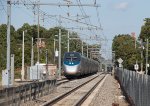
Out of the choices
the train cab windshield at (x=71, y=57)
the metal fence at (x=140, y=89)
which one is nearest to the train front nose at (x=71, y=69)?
the train cab windshield at (x=71, y=57)

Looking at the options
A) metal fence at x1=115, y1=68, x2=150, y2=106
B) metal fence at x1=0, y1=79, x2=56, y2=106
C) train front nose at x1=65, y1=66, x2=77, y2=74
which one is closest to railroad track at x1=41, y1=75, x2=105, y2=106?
metal fence at x1=0, y1=79, x2=56, y2=106

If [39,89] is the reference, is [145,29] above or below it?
above

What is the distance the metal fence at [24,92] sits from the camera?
18266mm

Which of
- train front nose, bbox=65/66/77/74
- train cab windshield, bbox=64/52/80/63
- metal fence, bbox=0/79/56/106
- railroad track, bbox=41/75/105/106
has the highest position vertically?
train cab windshield, bbox=64/52/80/63

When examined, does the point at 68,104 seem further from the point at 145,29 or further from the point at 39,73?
the point at 145,29

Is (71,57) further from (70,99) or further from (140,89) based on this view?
(140,89)

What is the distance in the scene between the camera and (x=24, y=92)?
934 inches

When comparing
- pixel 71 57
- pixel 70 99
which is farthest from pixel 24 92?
pixel 71 57

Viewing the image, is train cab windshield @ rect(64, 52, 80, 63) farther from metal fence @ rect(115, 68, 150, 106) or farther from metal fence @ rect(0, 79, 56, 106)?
metal fence @ rect(115, 68, 150, 106)

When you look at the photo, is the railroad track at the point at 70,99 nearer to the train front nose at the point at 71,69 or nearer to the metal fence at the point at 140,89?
the metal fence at the point at 140,89

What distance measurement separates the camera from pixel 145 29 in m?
110

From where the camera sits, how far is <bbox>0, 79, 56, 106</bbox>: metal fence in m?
18.3

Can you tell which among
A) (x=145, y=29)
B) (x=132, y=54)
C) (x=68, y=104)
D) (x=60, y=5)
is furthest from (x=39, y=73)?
(x=145, y=29)

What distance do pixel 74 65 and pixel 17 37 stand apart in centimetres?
9740
